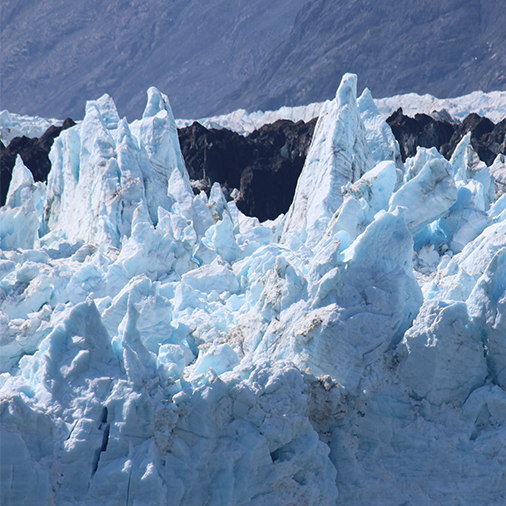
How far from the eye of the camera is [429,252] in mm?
17250

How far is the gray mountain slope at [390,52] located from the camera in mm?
111562

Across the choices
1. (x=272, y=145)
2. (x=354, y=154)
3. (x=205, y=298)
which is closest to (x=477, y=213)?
(x=354, y=154)

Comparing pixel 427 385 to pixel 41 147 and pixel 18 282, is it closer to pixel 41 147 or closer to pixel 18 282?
pixel 18 282

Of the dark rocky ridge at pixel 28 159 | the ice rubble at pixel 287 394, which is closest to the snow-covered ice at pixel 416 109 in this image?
the dark rocky ridge at pixel 28 159

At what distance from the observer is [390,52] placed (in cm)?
12525

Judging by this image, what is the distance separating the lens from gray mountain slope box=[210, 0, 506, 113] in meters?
112

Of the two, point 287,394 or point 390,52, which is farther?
point 390,52

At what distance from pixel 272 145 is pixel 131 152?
2194 centimetres

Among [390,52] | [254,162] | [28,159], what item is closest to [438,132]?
[254,162]

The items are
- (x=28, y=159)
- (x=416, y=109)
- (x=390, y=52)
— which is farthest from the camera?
(x=390, y=52)

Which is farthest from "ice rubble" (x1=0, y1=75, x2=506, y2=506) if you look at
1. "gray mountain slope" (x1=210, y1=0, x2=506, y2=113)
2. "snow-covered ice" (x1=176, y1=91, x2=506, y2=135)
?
"gray mountain slope" (x1=210, y1=0, x2=506, y2=113)

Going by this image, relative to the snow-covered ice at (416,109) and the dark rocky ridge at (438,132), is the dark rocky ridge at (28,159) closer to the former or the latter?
the snow-covered ice at (416,109)

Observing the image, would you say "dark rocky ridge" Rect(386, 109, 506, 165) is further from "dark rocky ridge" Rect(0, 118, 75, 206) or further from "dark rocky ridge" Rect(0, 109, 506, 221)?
"dark rocky ridge" Rect(0, 118, 75, 206)

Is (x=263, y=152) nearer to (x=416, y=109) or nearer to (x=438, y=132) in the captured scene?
(x=438, y=132)
